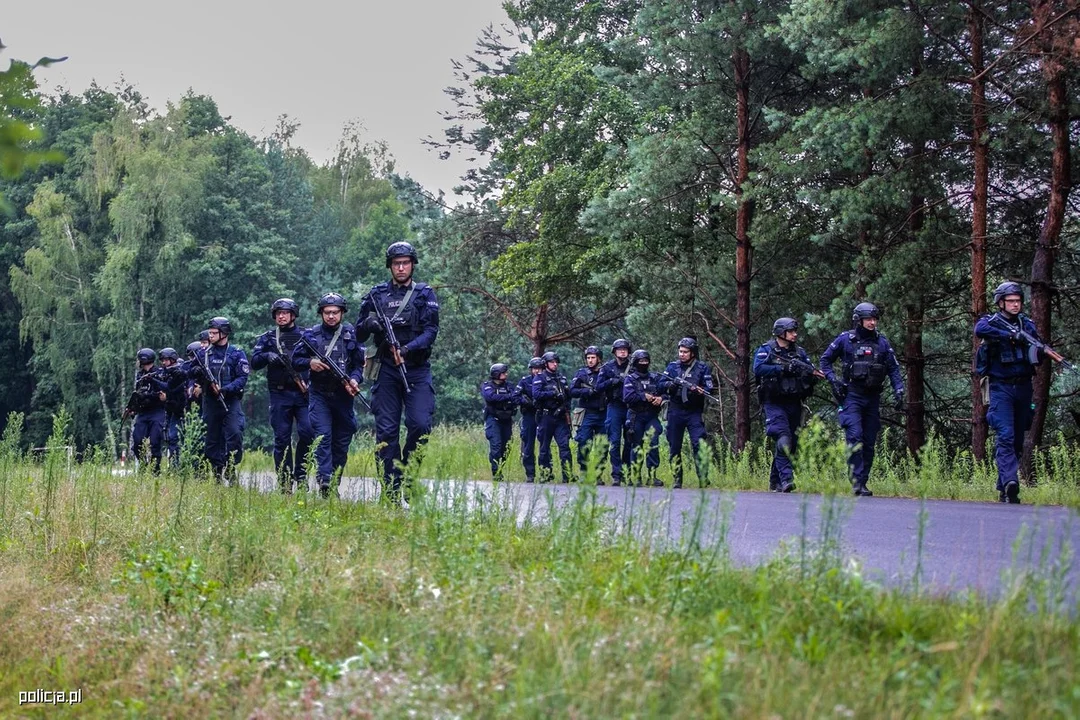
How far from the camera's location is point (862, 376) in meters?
13.3

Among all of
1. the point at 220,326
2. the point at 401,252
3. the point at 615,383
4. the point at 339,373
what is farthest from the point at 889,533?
the point at 220,326

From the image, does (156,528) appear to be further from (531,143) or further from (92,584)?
(531,143)

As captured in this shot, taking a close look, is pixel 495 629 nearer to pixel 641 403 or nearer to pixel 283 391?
pixel 283 391

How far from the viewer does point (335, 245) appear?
69000 millimetres

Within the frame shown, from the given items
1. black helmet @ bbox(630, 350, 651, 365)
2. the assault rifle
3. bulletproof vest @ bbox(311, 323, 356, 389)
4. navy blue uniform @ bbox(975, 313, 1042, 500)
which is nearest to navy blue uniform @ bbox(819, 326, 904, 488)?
navy blue uniform @ bbox(975, 313, 1042, 500)

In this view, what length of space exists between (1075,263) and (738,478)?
831 cm

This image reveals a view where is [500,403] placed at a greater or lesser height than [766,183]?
lesser

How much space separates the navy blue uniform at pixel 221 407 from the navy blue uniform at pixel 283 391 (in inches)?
69.4

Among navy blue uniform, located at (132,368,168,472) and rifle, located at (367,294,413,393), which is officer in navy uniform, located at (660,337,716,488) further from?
navy blue uniform, located at (132,368,168,472)

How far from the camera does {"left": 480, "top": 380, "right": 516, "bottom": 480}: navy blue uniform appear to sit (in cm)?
2045

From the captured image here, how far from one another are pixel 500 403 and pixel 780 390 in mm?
6814

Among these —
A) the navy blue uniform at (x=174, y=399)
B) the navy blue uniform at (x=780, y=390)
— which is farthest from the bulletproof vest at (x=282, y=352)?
the navy blue uniform at (x=780, y=390)

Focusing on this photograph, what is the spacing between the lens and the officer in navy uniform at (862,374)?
13.3 m

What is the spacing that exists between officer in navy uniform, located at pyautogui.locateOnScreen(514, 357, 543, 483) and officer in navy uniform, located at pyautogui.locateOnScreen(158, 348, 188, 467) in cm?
554
